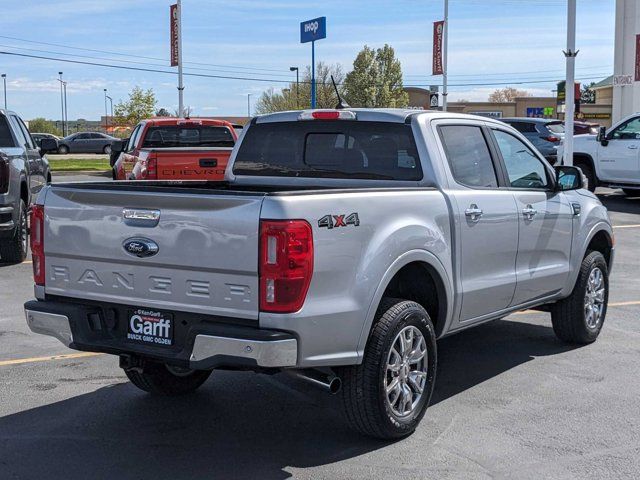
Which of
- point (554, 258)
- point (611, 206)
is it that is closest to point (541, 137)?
point (611, 206)

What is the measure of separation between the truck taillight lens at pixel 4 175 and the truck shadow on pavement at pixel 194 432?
4.97 meters

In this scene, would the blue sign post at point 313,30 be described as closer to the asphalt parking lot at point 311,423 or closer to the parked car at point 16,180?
the parked car at point 16,180

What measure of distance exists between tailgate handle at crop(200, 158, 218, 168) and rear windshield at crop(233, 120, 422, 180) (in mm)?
6417

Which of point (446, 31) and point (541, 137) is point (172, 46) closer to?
point (446, 31)

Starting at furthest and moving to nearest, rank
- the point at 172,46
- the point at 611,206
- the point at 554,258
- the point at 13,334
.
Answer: the point at 172,46 < the point at 611,206 < the point at 13,334 < the point at 554,258

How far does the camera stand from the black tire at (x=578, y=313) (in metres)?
7.07

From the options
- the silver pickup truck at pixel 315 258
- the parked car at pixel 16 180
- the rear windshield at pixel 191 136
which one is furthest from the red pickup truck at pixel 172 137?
the silver pickup truck at pixel 315 258

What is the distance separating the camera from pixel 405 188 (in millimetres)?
5086

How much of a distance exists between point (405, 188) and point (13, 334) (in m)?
4.15

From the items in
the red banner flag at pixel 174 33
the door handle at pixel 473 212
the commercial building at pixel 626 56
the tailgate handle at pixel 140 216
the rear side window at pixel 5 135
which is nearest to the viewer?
the tailgate handle at pixel 140 216

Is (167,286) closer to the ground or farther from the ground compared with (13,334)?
farther from the ground

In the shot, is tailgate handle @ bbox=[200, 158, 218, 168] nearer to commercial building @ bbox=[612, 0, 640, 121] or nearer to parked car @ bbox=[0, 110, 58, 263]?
parked car @ bbox=[0, 110, 58, 263]

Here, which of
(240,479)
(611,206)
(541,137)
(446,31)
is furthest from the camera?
(446,31)

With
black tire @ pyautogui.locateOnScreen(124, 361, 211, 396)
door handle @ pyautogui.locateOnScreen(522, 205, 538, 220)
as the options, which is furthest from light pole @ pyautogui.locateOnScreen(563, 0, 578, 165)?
black tire @ pyautogui.locateOnScreen(124, 361, 211, 396)
